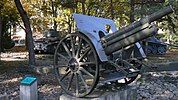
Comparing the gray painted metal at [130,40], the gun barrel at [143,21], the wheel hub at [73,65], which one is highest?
the gun barrel at [143,21]

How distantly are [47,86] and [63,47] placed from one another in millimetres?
3749

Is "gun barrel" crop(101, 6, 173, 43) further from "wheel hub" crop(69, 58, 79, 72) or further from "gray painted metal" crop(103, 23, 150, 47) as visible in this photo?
"wheel hub" crop(69, 58, 79, 72)

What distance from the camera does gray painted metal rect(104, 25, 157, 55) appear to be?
7.22m

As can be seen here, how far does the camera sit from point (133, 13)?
19.9m

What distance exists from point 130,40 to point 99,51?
0.69m

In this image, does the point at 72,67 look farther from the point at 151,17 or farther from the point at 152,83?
the point at 152,83

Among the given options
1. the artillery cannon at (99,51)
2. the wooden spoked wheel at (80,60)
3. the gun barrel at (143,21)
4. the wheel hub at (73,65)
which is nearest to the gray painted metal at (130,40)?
the artillery cannon at (99,51)

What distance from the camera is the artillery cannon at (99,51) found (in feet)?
24.2

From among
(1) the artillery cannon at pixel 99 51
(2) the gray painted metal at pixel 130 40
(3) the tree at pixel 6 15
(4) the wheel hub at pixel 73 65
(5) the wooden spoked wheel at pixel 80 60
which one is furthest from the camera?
(3) the tree at pixel 6 15

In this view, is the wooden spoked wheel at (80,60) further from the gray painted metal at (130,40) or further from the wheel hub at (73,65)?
the gray painted metal at (130,40)

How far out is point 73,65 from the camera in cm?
A: 788

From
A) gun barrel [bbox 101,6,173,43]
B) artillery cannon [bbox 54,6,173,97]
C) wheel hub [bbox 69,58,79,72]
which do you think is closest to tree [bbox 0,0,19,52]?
artillery cannon [bbox 54,6,173,97]

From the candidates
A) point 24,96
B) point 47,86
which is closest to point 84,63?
point 24,96

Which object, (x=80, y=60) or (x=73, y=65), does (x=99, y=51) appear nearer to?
(x=80, y=60)
